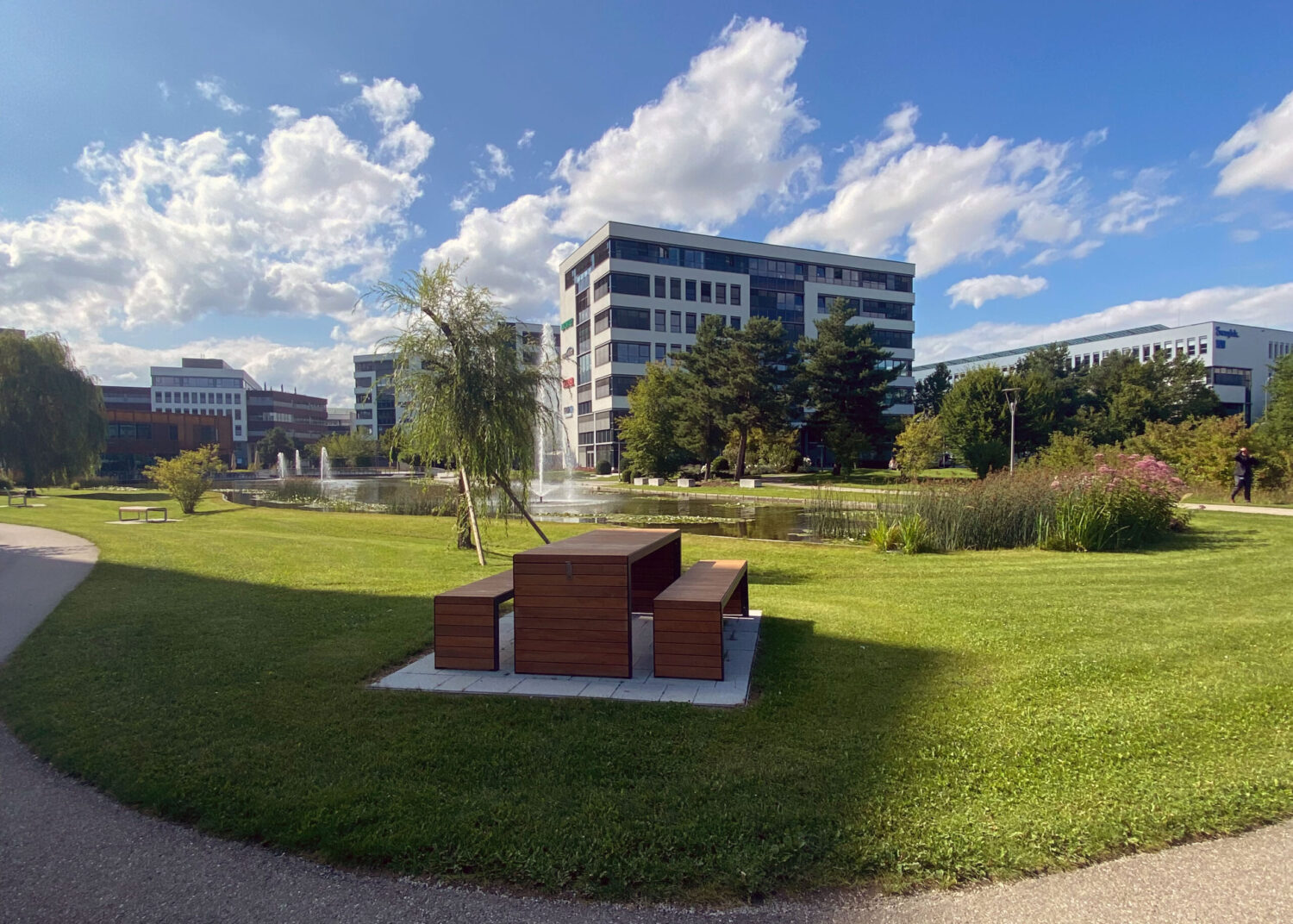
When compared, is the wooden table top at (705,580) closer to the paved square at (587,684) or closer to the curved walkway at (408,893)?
the paved square at (587,684)

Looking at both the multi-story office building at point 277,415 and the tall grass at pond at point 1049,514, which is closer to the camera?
the tall grass at pond at point 1049,514

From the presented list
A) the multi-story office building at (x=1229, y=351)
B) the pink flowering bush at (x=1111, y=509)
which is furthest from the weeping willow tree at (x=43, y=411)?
the multi-story office building at (x=1229, y=351)

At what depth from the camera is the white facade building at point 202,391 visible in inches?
4705

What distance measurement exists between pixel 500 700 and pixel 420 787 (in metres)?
1.30

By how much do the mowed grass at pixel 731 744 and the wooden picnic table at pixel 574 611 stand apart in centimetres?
62

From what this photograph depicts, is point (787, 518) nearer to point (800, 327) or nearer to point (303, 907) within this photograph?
point (303, 907)

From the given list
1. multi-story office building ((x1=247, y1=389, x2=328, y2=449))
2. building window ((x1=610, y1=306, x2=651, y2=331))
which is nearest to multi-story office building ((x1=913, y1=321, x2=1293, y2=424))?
building window ((x1=610, y1=306, x2=651, y2=331))

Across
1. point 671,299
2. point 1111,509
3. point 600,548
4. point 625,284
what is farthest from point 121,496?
point 671,299

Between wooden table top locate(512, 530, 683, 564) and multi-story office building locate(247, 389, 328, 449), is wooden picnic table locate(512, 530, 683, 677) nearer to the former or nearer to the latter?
wooden table top locate(512, 530, 683, 564)

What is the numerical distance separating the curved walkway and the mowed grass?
119mm

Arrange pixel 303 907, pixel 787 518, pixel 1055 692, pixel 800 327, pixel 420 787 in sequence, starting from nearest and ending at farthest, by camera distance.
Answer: pixel 303 907 < pixel 420 787 < pixel 1055 692 < pixel 787 518 < pixel 800 327

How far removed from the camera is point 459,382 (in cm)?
1119

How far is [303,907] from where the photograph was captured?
9.29 ft

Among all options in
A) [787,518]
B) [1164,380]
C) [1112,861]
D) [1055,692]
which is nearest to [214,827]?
[1112,861]
